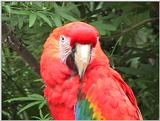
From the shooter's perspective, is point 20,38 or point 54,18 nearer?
point 54,18

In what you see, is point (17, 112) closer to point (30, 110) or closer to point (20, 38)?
point (30, 110)

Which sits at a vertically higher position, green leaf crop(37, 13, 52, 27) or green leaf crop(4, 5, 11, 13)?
green leaf crop(4, 5, 11, 13)

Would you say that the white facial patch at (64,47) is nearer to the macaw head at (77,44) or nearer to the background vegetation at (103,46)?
the macaw head at (77,44)

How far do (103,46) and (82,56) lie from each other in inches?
31.6

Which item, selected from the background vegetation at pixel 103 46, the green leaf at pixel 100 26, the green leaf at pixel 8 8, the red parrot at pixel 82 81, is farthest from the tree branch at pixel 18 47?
the red parrot at pixel 82 81

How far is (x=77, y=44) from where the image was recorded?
1.95m

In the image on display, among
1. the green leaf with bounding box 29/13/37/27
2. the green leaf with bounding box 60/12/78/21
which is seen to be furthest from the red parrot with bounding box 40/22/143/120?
the green leaf with bounding box 60/12/78/21

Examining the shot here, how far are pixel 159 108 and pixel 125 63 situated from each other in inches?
11.2

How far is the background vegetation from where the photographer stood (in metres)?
2.43

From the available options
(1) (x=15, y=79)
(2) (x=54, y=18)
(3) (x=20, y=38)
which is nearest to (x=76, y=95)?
(2) (x=54, y=18)

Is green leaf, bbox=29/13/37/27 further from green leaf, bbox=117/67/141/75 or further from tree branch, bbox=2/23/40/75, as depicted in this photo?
green leaf, bbox=117/67/141/75

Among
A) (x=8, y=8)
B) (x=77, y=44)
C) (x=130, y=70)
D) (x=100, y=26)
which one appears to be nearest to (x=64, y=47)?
(x=77, y=44)

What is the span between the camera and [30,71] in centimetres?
282

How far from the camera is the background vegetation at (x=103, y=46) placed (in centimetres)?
243
